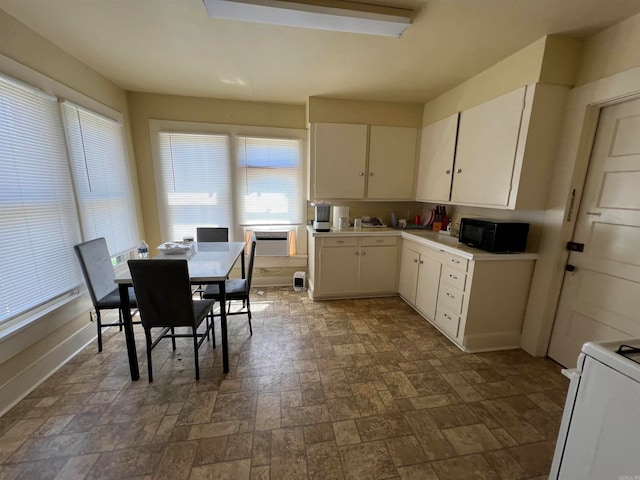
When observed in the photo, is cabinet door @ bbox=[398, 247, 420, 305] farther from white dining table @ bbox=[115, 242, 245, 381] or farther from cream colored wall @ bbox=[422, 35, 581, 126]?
white dining table @ bbox=[115, 242, 245, 381]

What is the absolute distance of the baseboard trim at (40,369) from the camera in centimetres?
170

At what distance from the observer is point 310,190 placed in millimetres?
3395

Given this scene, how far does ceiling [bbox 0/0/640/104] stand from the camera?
65.2 inches

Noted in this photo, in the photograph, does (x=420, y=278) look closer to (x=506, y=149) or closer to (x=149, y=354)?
(x=506, y=149)

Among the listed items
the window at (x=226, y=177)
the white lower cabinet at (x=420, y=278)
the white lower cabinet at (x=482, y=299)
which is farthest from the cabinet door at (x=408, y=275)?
the window at (x=226, y=177)

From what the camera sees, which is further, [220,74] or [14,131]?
[220,74]

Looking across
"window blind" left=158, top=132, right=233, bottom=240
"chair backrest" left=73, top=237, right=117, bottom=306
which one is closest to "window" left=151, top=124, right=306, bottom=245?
"window blind" left=158, top=132, right=233, bottom=240

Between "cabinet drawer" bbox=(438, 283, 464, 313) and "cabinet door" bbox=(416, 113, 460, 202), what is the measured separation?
1.04 meters

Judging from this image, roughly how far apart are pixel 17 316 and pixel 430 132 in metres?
4.24

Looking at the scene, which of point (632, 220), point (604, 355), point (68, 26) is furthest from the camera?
point (68, 26)

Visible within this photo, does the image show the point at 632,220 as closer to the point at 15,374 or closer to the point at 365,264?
the point at 365,264

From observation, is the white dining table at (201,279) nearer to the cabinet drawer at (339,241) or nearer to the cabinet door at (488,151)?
the cabinet drawer at (339,241)

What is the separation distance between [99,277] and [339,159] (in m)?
2.80

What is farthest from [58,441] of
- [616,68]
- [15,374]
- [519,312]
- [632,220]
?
[616,68]
